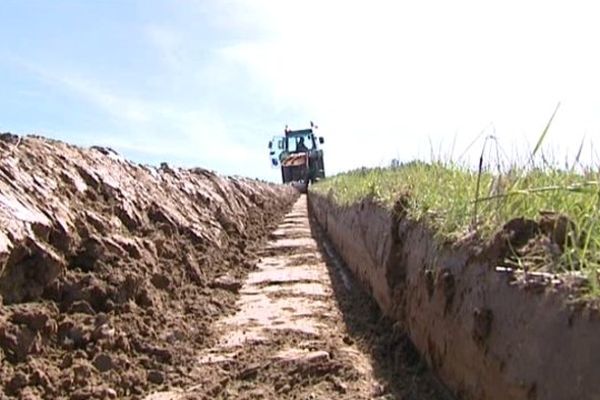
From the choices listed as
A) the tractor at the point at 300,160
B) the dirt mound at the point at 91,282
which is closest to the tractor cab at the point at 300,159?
the tractor at the point at 300,160

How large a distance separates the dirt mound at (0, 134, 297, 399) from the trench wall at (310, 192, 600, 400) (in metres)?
1.15

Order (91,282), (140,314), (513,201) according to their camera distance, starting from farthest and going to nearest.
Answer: (140,314)
(91,282)
(513,201)

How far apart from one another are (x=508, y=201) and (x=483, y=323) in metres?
0.65

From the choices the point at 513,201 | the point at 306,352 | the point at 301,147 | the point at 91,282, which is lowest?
the point at 306,352

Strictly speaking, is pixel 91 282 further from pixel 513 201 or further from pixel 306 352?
pixel 513 201

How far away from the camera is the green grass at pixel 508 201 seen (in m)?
2.05

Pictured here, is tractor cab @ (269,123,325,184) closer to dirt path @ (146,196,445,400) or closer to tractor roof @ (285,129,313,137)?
tractor roof @ (285,129,313,137)

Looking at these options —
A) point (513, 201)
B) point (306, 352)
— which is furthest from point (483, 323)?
point (306, 352)

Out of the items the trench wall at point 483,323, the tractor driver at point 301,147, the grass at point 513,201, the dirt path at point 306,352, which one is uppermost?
the tractor driver at point 301,147

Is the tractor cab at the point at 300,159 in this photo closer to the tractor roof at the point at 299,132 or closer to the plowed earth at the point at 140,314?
the tractor roof at the point at 299,132

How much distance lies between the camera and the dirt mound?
2830 mm

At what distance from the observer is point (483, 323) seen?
2307 mm

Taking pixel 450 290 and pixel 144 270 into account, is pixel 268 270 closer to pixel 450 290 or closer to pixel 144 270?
pixel 144 270

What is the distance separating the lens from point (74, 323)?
3.10 meters
